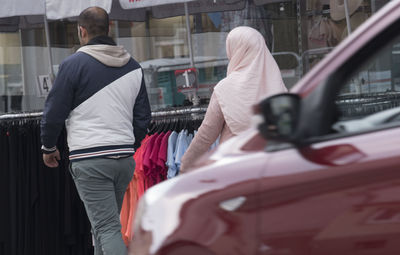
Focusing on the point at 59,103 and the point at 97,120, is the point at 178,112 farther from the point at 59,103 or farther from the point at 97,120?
the point at 59,103

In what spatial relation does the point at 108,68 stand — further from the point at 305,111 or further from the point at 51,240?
the point at 305,111

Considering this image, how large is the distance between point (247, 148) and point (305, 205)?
1.07ft

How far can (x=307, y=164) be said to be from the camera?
2.54 m

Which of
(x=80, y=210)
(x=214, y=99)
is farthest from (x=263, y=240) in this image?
(x=80, y=210)

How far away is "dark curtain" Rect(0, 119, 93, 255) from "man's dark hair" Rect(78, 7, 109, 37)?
5.39 ft

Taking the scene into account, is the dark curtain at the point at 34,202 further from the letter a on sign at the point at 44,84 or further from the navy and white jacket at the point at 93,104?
the navy and white jacket at the point at 93,104

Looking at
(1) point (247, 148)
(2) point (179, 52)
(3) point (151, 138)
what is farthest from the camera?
(2) point (179, 52)

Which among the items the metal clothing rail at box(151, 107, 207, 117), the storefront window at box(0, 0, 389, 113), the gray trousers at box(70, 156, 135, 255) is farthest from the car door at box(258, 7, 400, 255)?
the storefront window at box(0, 0, 389, 113)

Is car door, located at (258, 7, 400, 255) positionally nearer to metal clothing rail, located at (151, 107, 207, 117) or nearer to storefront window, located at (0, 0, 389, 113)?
metal clothing rail, located at (151, 107, 207, 117)

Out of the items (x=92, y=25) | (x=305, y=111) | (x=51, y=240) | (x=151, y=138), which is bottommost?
(x=51, y=240)

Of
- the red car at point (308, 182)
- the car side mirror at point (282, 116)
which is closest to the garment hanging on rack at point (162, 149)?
the red car at point (308, 182)

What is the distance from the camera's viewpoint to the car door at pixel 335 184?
2445 millimetres

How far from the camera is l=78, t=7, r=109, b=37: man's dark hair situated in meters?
5.38

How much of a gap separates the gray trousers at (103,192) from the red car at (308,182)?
8.24ft
